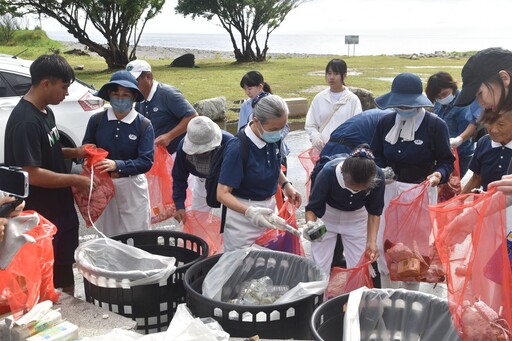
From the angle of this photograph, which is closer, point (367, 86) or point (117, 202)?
point (117, 202)

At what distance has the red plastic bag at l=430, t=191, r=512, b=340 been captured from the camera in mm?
2094

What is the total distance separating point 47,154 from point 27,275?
2.84 ft

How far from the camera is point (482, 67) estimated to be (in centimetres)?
240

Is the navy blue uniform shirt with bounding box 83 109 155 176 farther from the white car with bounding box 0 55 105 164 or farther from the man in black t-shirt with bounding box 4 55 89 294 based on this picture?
the white car with bounding box 0 55 105 164

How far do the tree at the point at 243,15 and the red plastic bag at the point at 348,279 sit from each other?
2229cm

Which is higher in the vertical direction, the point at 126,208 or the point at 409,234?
the point at 126,208

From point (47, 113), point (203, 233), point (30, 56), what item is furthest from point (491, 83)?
point (30, 56)

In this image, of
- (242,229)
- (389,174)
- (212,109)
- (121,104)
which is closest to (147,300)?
(242,229)

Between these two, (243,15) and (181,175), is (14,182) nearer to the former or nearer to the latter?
(181,175)

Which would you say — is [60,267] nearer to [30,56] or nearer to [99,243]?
[99,243]

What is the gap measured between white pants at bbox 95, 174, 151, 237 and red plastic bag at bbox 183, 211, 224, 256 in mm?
312

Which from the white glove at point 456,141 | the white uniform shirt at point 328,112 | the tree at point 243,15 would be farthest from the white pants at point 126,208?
the tree at point 243,15

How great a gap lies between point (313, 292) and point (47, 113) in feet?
5.77

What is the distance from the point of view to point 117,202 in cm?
361
